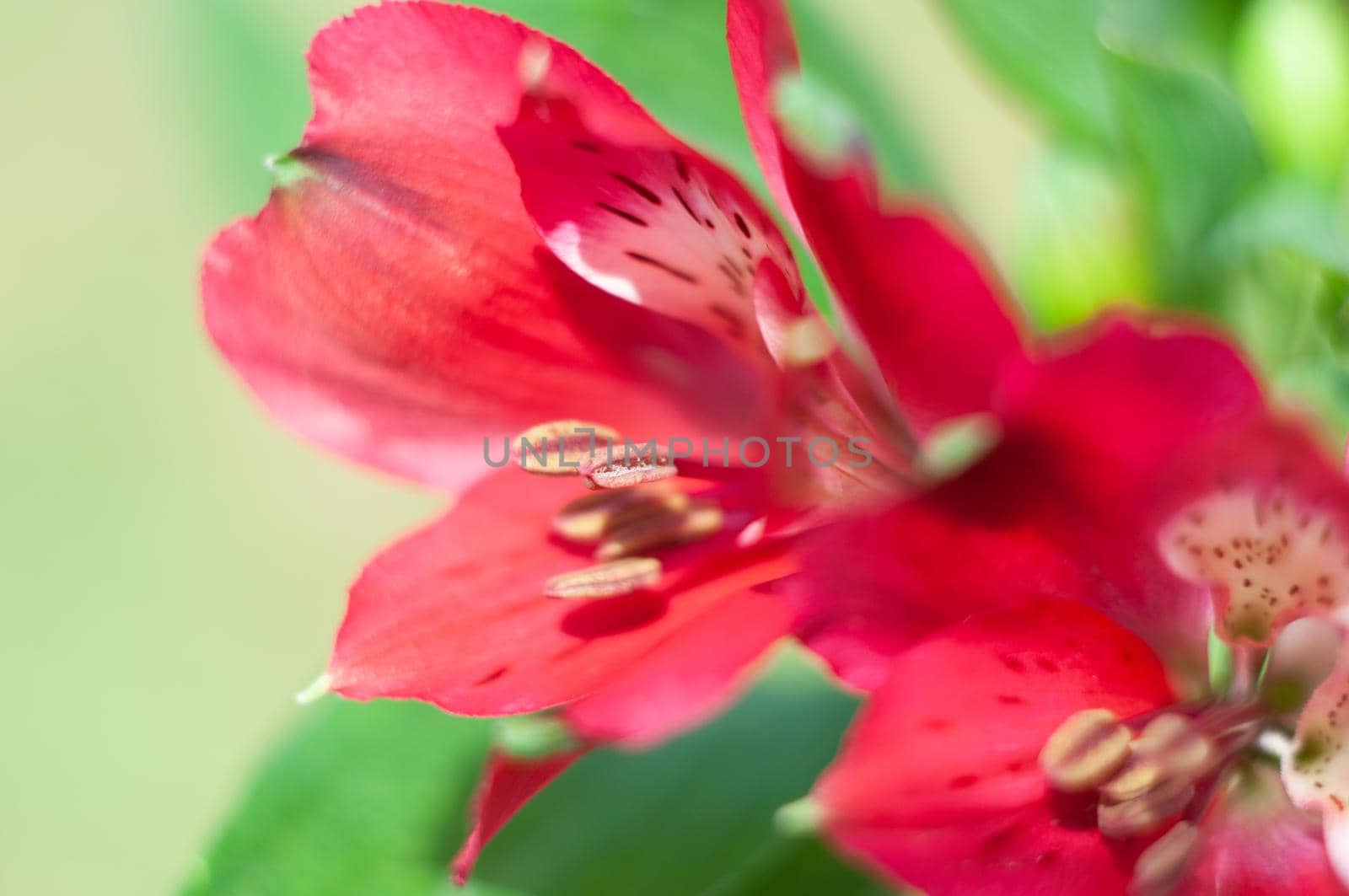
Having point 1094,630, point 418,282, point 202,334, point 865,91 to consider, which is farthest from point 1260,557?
point 202,334

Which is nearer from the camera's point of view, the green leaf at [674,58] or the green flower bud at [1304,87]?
the green flower bud at [1304,87]

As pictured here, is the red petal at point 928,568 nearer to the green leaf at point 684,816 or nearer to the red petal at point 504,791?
the red petal at point 504,791

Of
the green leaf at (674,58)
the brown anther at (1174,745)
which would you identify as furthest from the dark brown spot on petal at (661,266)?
the green leaf at (674,58)

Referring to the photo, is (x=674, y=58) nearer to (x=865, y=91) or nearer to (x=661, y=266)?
(x=865, y=91)

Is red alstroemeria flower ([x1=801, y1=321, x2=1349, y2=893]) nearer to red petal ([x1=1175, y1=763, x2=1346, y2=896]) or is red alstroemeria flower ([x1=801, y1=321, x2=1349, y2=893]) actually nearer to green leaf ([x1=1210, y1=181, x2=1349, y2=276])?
red petal ([x1=1175, y1=763, x2=1346, y2=896])

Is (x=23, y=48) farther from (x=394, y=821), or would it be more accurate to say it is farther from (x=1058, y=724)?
(x=1058, y=724)

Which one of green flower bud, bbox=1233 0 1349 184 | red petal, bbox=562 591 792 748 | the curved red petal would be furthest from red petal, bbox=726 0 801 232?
green flower bud, bbox=1233 0 1349 184

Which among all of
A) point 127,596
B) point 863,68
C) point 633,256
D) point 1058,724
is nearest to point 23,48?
point 127,596
